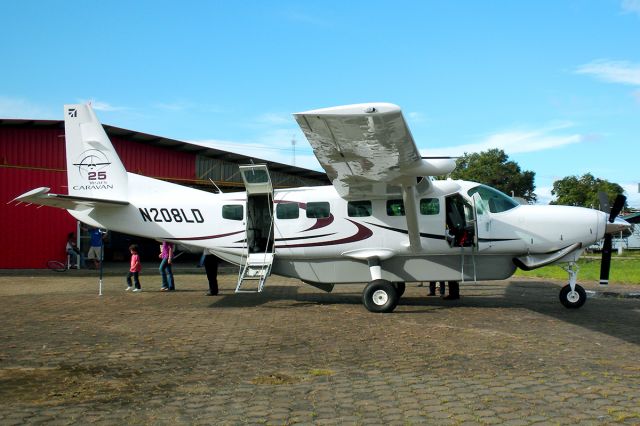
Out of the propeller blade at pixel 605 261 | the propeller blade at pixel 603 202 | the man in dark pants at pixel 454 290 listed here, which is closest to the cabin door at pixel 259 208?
the man in dark pants at pixel 454 290

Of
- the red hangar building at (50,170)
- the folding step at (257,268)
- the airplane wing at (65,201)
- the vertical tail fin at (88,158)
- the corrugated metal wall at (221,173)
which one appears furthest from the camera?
the corrugated metal wall at (221,173)

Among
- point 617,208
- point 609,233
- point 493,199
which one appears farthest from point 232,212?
point 617,208

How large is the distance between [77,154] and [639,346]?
1306 cm

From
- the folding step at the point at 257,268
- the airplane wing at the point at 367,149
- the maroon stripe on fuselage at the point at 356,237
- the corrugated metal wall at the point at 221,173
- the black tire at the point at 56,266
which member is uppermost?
the corrugated metal wall at the point at 221,173

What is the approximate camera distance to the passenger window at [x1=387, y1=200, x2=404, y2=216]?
478 inches

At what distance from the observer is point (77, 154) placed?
47.2 ft

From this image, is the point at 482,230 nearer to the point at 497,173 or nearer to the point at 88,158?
the point at 88,158

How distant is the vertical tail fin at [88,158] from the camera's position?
1416 cm

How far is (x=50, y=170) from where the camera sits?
25703mm

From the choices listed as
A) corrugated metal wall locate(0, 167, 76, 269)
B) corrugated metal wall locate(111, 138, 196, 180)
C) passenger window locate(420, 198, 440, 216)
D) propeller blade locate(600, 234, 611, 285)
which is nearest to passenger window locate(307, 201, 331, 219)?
passenger window locate(420, 198, 440, 216)

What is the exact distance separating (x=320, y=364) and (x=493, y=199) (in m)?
6.80

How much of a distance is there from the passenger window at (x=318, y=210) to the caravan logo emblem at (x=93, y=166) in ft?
18.0

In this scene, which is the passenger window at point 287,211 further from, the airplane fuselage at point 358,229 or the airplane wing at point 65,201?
the airplane wing at point 65,201

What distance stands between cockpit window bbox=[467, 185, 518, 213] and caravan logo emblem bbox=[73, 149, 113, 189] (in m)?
9.03
